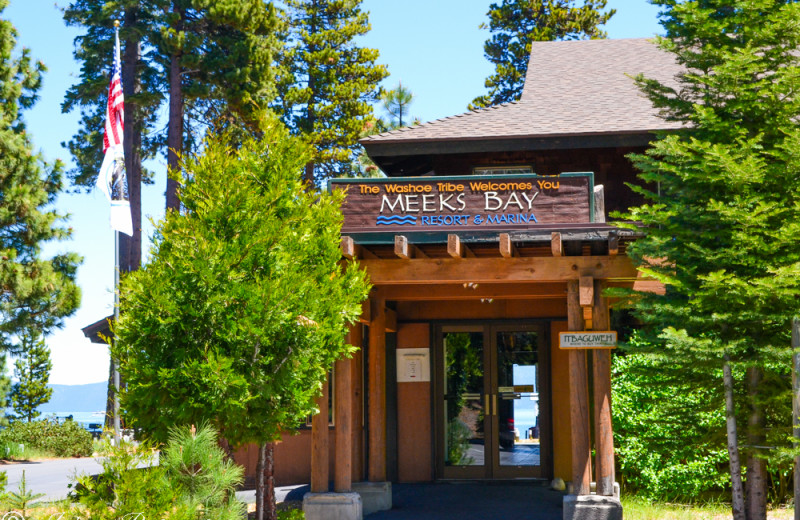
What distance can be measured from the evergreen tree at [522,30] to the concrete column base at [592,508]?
22328 millimetres

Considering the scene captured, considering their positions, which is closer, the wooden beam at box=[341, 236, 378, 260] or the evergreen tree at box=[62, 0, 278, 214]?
the wooden beam at box=[341, 236, 378, 260]

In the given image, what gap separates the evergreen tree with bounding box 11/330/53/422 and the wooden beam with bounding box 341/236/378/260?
56.3 ft

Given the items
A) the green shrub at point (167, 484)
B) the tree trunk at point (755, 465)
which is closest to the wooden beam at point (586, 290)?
the tree trunk at point (755, 465)

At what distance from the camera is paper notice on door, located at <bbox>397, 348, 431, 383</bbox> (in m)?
16.0

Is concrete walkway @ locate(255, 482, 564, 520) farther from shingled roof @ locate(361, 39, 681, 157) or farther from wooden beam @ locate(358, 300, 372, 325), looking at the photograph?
shingled roof @ locate(361, 39, 681, 157)

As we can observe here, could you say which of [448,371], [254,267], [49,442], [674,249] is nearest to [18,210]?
[49,442]

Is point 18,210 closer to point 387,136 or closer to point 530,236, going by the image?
point 387,136

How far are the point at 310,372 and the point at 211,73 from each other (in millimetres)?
22060

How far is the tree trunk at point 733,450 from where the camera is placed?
10234mm

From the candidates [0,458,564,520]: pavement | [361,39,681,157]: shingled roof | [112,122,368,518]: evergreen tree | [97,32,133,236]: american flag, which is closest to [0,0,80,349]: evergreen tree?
[97,32,133,236]: american flag

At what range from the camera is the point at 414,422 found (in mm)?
15938

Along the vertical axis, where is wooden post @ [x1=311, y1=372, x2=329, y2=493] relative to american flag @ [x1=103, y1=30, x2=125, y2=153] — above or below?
below

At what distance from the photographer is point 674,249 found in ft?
34.0

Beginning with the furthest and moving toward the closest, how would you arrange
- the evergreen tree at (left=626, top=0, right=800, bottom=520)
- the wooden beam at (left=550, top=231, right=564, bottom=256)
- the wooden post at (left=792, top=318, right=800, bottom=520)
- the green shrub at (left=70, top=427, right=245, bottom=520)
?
the wooden beam at (left=550, top=231, right=564, bottom=256) → the evergreen tree at (left=626, top=0, right=800, bottom=520) → the wooden post at (left=792, top=318, right=800, bottom=520) → the green shrub at (left=70, top=427, right=245, bottom=520)
